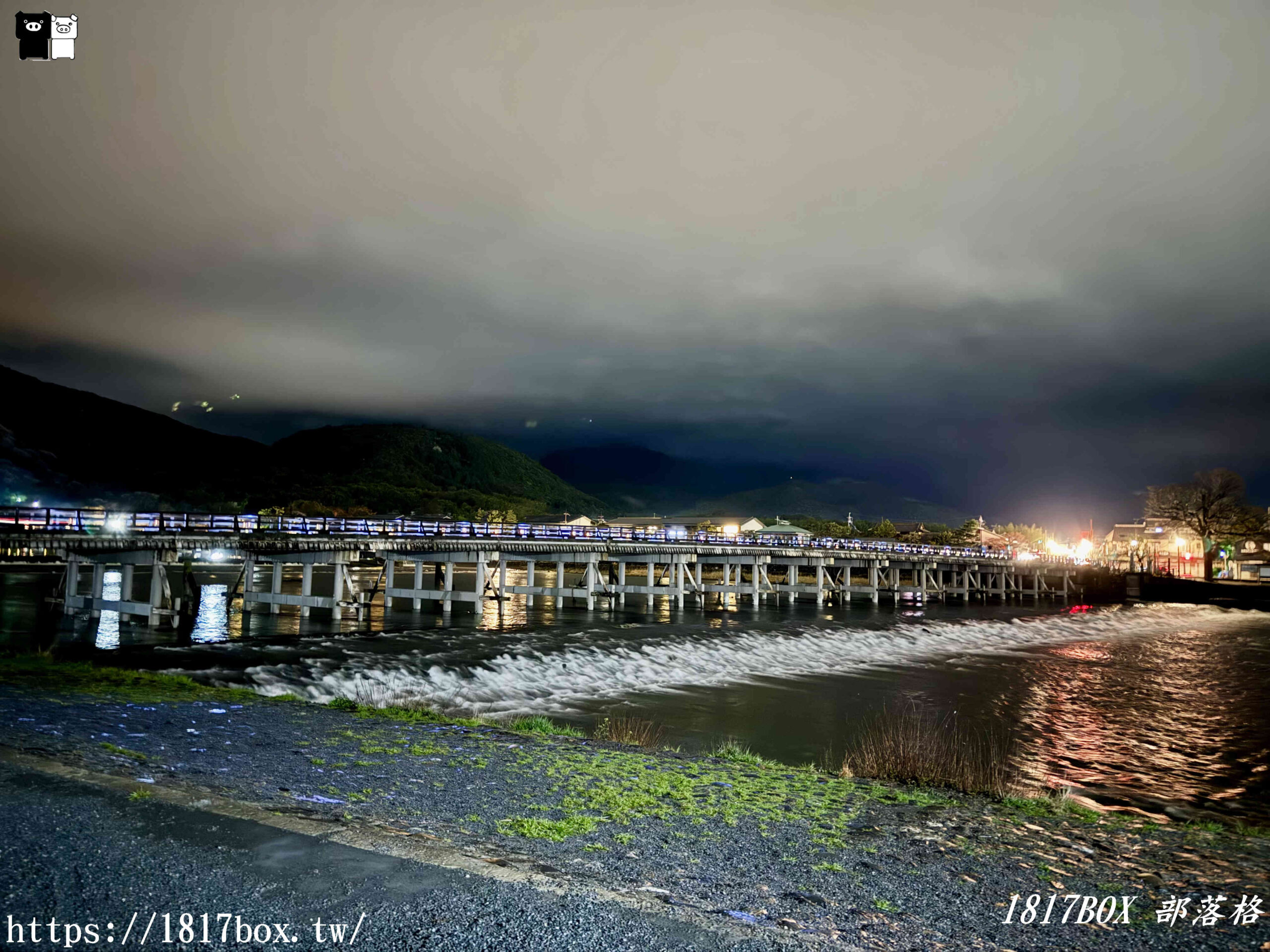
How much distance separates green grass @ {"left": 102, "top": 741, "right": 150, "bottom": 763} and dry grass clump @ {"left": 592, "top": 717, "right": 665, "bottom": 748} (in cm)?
761

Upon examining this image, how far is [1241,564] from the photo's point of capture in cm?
12056

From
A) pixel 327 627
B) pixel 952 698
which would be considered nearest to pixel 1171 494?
pixel 952 698

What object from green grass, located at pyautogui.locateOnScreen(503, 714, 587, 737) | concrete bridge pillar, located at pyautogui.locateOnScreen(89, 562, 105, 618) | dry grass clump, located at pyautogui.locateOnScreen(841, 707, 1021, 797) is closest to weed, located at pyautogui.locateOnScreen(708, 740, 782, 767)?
dry grass clump, located at pyautogui.locateOnScreen(841, 707, 1021, 797)

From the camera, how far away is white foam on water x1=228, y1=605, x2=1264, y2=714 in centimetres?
2247

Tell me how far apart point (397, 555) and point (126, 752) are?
3874 centimetres

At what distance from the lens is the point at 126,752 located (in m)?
10.5

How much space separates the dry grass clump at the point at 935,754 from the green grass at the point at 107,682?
41.9ft

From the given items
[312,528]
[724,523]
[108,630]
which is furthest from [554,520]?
[108,630]

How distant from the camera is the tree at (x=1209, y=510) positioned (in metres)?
110

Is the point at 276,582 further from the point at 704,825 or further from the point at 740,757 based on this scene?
the point at 704,825

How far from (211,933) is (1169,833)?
11452 mm

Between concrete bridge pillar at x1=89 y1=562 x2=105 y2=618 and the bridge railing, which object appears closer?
the bridge railing

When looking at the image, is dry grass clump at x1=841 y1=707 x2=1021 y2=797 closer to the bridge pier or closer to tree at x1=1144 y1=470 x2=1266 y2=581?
the bridge pier

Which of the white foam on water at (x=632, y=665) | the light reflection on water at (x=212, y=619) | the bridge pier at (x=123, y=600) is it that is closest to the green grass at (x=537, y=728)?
the white foam on water at (x=632, y=665)
